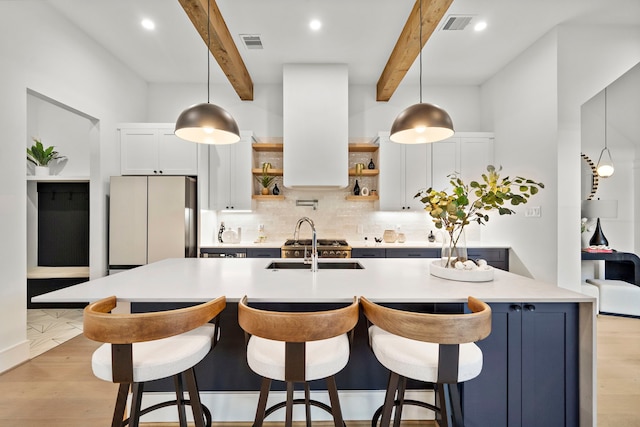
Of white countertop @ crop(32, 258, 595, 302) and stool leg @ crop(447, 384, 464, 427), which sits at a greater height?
white countertop @ crop(32, 258, 595, 302)

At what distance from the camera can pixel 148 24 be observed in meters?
3.18

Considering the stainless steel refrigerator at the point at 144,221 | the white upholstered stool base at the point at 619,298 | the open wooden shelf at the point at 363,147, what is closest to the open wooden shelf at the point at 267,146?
the open wooden shelf at the point at 363,147

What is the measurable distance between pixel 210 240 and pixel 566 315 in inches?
154

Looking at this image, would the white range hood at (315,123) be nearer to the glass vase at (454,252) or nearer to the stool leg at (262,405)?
the glass vase at (454,252)

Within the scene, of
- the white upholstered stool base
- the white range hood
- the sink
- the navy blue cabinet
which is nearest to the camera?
the navy blue cabinet

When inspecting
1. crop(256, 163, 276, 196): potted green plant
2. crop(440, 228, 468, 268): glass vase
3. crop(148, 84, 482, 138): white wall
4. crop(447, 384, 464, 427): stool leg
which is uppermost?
crop(148, 84, 482, 138): white wall

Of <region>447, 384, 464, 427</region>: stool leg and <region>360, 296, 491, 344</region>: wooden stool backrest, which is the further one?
A: <region>447, 384, 464, 427</region>: stool leg

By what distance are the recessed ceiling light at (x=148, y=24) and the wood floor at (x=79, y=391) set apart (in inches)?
129

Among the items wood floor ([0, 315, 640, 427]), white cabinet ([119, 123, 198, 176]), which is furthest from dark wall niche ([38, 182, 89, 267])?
wood floor ([0, 315, 640, 427])

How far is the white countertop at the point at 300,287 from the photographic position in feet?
4.97

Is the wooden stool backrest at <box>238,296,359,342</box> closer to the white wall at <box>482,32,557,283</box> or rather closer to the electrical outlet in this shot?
the white wall at <box>482,32,557,283</box>

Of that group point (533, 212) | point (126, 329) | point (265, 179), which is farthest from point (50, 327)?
point (533, 212)

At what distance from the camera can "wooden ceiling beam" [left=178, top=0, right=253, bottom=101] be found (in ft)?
8.66

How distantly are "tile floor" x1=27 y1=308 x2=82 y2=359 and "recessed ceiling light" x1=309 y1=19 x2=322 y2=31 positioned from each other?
4105 millimetres
